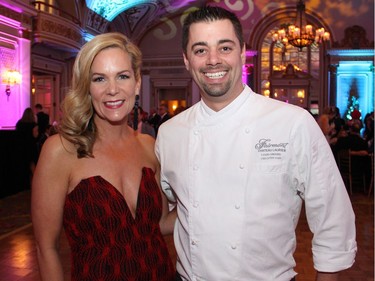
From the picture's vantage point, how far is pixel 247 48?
14695mm

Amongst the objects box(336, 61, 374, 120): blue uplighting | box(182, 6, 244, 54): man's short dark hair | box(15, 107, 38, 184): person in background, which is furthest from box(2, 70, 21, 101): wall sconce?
box(336, 61, 374, 120): blue uplighting

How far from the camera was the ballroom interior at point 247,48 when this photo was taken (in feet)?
30.9

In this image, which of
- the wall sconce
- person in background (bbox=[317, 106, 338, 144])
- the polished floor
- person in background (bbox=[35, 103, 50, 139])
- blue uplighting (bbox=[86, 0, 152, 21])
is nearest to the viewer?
the polished floor

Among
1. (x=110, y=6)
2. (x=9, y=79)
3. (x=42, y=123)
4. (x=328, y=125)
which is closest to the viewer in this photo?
(x=328, y=125)

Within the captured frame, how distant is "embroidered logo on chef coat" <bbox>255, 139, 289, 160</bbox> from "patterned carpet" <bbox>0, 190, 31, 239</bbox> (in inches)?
162

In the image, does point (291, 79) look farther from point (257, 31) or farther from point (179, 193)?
point (179, 193)

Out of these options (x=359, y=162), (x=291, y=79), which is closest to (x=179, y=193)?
(x=359, y=162)

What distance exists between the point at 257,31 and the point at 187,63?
13.9 metres

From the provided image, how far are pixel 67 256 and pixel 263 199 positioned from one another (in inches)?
123

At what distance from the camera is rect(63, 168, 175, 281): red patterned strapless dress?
1544 millimetres

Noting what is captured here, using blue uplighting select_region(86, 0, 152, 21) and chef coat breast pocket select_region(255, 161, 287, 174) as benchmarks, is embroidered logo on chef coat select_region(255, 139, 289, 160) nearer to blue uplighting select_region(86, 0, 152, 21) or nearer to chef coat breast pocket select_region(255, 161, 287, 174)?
chef coat breast pocket select_region(255, 161, 287, 174)

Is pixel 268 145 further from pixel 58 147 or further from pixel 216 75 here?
pixel 58 147

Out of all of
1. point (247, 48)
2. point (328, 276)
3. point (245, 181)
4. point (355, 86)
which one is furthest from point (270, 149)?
point (355, 86)

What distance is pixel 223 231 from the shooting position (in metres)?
1.45
